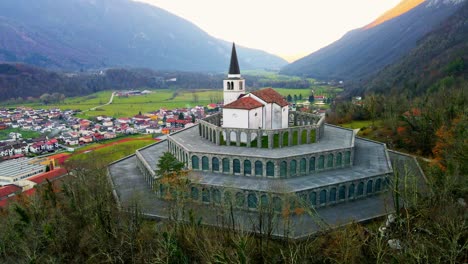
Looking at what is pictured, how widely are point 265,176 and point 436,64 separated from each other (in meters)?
→ 89.3

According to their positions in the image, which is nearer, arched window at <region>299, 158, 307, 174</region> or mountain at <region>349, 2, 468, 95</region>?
arched window at <region>299, 158, 307, 174</region>

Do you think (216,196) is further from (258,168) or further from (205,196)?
(258,168)

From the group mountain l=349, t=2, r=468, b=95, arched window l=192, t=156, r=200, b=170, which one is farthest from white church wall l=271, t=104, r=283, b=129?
mountain l=349, t=2, r=468, b=95

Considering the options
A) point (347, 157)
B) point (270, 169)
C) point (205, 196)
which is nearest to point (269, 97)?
point (347, 157)

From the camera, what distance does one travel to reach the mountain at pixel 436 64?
283 ft

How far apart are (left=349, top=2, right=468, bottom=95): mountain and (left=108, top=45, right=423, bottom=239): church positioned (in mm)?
53591

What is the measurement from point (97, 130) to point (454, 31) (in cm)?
12228

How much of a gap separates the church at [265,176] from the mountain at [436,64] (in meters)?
53.6

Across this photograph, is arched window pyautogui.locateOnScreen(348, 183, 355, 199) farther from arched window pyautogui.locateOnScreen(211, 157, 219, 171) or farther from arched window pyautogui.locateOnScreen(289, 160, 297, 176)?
arched window pyautogui.locateOnScreen(211, 157, 219, 171)

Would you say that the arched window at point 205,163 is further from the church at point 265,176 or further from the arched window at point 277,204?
the arched window at point 277,204

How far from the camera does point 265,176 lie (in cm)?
3622

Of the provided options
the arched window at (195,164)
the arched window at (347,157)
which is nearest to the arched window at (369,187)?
the arched window at (347,157)

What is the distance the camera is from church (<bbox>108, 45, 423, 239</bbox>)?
3103 centimetres

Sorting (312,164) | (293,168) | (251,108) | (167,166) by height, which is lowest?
(293,168)
